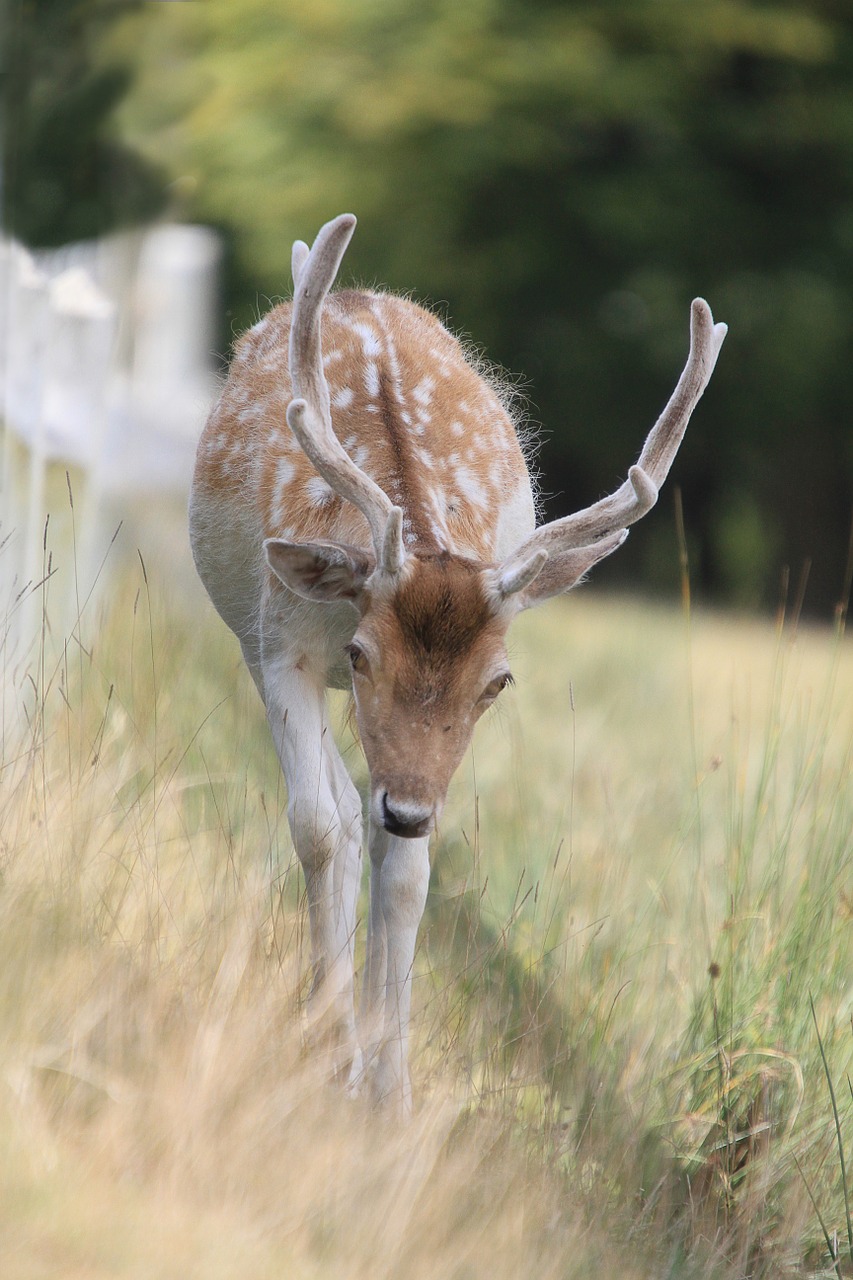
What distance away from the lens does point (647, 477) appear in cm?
403

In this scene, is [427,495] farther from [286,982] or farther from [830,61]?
[830,61]

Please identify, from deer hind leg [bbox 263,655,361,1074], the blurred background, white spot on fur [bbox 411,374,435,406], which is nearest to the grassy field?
deer hind leg [bbox 263,655,361,1074]

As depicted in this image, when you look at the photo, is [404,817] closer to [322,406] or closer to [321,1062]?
[321,1062]

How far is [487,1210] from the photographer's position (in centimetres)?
341

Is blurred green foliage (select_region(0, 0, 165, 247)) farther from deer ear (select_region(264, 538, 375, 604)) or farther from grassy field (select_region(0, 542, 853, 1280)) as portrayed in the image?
deer ear (select_region(264, 538, 375, 604))

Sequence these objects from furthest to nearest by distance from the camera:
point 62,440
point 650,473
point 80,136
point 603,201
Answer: point 603,201, point 80,136, point 62,440, point 650,473

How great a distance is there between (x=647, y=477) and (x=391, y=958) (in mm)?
1297

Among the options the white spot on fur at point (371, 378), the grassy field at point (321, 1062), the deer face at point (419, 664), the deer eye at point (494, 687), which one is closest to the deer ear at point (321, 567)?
the deer face at point (419, 664)

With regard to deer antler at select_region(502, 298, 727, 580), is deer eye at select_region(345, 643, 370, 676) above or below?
below

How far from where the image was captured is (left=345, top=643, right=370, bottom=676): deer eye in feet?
12.6

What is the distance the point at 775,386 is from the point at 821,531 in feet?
10.2

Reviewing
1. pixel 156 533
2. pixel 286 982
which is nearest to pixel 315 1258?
pixel 286 982

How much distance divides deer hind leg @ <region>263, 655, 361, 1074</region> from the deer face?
0.39 meters

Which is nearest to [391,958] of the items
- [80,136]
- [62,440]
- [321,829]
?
[321,829]
